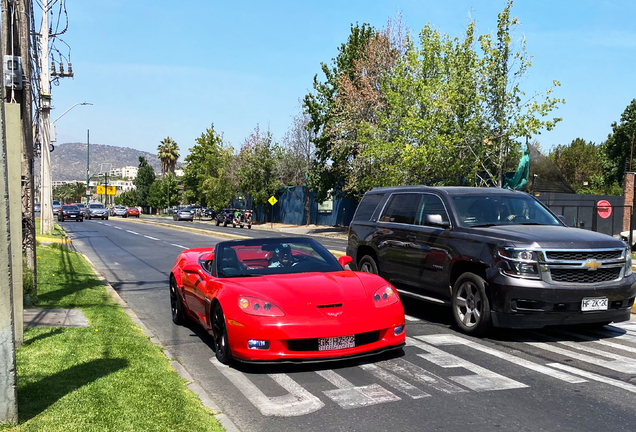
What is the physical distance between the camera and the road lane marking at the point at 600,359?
254 inches

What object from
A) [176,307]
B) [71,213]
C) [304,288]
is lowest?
[71,213]

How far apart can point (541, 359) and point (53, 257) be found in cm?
1397

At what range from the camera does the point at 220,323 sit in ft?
21.9

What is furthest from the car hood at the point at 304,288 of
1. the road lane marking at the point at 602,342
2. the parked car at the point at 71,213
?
the parked car at the point at 71,213

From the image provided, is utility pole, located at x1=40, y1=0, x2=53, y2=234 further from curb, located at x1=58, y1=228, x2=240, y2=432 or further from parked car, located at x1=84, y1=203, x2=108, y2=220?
parked car, located at x1=84, y1=203, x2=108, y2=220

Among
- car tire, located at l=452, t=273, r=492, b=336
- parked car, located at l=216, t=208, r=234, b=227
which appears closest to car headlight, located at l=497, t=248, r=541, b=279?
car tire, located at l=452, t=273, r=492, b=336

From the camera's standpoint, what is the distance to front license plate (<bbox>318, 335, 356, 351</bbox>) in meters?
6.02

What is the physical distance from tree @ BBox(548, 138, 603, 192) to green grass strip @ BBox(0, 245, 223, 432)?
221ft

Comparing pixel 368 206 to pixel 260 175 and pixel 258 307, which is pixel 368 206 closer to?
pixel 258 307

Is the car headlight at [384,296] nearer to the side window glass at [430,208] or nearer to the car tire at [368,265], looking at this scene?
the side window glass at [430,208]

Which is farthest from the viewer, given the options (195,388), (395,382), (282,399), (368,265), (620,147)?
(620,147)

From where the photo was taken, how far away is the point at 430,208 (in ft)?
30.2

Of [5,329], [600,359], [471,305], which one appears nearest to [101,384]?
[5,329]

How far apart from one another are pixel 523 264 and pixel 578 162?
67516mm
